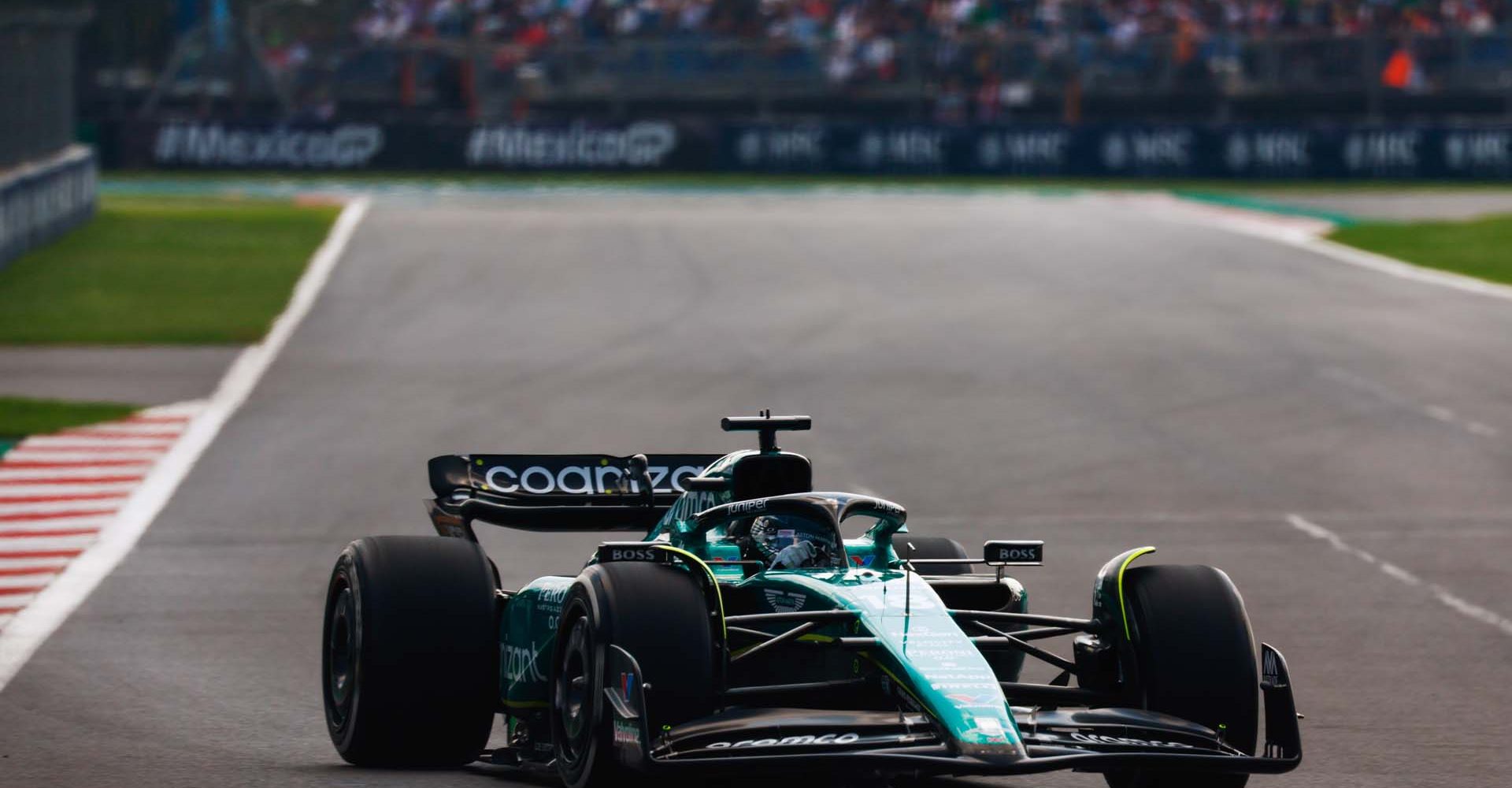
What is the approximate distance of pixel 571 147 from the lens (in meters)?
43.1

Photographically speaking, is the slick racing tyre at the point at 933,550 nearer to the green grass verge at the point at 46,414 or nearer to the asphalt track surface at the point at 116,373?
the green grass verge at the point at 46,414

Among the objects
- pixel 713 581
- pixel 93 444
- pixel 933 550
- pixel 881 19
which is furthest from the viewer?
pixel 881 19

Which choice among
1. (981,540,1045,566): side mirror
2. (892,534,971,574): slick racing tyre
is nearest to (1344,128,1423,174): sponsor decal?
(892,534,971,574): slick racing tyre

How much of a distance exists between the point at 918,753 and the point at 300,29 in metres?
40.0

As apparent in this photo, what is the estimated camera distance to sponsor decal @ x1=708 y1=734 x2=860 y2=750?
7.21m

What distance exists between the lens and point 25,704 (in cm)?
1016

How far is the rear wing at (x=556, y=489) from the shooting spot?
402 inches

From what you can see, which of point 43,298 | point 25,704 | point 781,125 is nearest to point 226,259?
point 43,298

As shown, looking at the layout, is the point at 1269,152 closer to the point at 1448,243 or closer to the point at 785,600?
the point at 1448,243

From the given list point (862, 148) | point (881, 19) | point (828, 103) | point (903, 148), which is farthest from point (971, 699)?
point (881, 19)

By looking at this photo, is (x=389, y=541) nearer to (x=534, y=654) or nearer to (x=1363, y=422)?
(x=534, y=654)

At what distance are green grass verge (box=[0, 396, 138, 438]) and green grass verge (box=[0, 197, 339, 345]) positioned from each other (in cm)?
387

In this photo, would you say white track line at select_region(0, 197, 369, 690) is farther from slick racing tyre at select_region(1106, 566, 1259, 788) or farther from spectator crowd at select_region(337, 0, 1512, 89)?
spectator crowd at select_region(337, 0, 1512, 89)

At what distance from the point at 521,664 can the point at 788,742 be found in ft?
5.70
